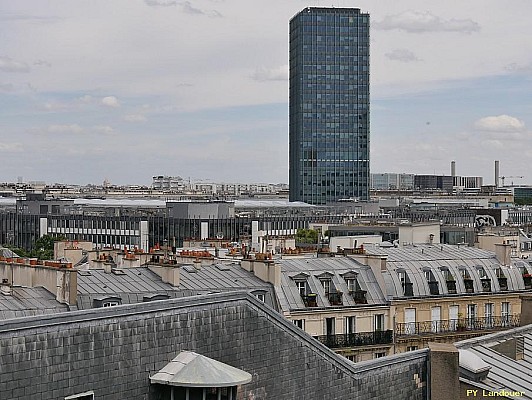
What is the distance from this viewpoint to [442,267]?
49.4 m

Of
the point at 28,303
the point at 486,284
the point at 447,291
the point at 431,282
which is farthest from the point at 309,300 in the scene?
the point at 28,303

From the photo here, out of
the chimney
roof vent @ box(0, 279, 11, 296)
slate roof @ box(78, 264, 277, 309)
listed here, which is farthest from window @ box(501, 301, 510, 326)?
roof vent @ box(0, 279, 11, 296)

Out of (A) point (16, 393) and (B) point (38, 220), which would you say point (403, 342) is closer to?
(A) point (16, 393)

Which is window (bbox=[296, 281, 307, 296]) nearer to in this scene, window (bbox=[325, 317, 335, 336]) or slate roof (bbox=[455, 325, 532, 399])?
window (bbox=[325, 317, 335, 336])

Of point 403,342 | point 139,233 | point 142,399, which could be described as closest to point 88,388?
point 142,399

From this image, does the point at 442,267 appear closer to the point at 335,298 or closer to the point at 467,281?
the point at 467,281

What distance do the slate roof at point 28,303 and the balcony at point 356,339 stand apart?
12.2 metres

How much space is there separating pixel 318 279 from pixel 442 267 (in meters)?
7.32

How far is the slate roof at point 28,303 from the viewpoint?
32.0 meters

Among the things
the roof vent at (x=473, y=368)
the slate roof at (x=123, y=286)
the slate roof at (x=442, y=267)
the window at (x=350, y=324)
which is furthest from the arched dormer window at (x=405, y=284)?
the roof vent at (x=473, y=368)

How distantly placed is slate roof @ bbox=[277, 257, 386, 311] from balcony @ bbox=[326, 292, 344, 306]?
16 cm

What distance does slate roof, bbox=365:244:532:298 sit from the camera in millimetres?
47562

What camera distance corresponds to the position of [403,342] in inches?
1793

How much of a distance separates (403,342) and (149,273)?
1120 centimetres
